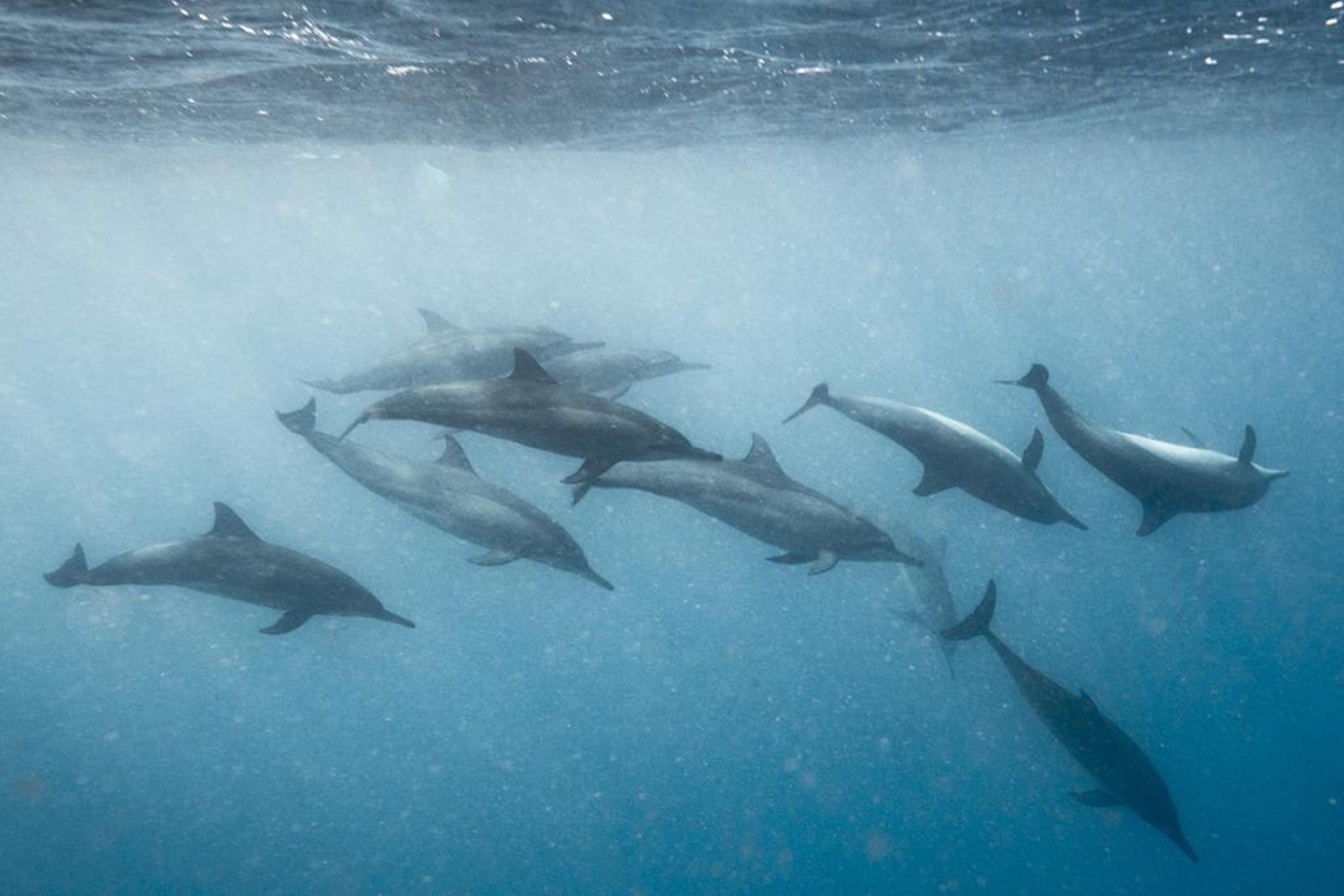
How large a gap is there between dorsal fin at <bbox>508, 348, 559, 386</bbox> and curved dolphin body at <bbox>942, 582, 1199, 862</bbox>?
17.1ft

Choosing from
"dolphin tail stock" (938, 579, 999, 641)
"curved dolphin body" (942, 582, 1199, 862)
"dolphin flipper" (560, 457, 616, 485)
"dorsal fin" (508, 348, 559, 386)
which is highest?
"dorsal fin" (508, 348, 559, 386)

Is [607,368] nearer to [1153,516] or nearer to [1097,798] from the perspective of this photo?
[1153,516]

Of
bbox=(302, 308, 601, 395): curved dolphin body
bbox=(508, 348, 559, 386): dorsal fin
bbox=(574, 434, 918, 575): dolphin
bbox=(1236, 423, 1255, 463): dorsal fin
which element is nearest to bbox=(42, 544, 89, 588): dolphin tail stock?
bbox=(302, 308, 601, 395): curved dolphin body

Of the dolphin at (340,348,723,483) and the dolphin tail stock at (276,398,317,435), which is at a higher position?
the dolphin at (340,348,723,483)

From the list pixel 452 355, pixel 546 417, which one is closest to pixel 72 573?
pixel 452 355

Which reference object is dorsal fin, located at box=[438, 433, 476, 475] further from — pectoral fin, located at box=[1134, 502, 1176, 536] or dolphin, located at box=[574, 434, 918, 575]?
pectoral fin, located at box=[1134, 502, 1176, 536]

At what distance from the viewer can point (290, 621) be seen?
8000 millimetres

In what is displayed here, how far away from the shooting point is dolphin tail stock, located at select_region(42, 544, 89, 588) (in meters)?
7.85

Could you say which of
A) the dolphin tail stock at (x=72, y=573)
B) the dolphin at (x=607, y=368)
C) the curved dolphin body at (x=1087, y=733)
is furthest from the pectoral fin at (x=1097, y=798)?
the dolphin tail stock at (x=72, y=573)

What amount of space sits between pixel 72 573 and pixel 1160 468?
11224 mm

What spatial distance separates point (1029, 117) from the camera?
23.5 meters

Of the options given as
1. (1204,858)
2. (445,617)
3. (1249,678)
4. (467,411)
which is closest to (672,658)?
(445,617)

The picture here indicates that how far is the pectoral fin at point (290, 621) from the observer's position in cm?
795

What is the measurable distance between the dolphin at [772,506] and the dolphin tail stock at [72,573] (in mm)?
5376
